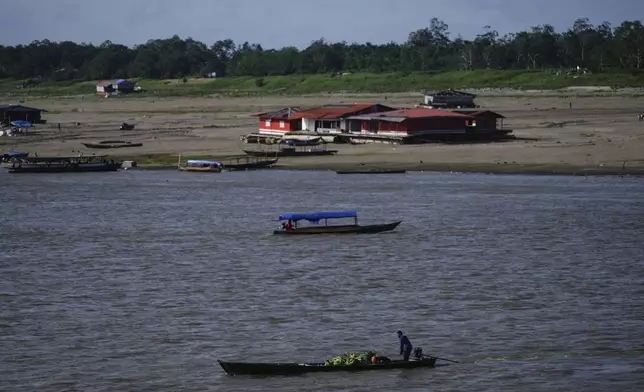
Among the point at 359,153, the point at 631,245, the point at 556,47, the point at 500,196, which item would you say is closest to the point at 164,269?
the point at 631,245

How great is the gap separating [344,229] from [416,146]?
36.1 m

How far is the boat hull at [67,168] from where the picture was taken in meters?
85.6

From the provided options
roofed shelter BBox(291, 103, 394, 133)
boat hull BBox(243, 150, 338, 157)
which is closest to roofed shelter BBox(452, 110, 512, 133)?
roofed shelter BBox(291, 103, 394, 133)

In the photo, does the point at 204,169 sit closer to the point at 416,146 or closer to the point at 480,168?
the point at 416,146

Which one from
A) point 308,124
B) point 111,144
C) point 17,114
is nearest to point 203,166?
point 111,144

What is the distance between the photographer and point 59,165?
86.2 m

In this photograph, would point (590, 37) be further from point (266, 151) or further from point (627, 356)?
point (627, 356)

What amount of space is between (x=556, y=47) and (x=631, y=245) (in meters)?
142

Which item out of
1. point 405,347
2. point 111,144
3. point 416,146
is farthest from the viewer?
point 111,144

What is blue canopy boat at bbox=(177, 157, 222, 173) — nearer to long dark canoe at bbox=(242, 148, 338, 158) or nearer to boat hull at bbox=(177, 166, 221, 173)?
boat hull at bbox=(177, 166, 221, 173)

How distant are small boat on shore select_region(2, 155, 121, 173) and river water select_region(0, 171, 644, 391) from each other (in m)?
15.4

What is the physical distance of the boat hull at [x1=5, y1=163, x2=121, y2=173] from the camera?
281 ft

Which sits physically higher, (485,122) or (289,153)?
(485,122)

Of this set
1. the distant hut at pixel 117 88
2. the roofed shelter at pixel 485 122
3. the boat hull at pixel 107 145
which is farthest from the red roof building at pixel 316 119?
the distant hut at pixel 117 88
